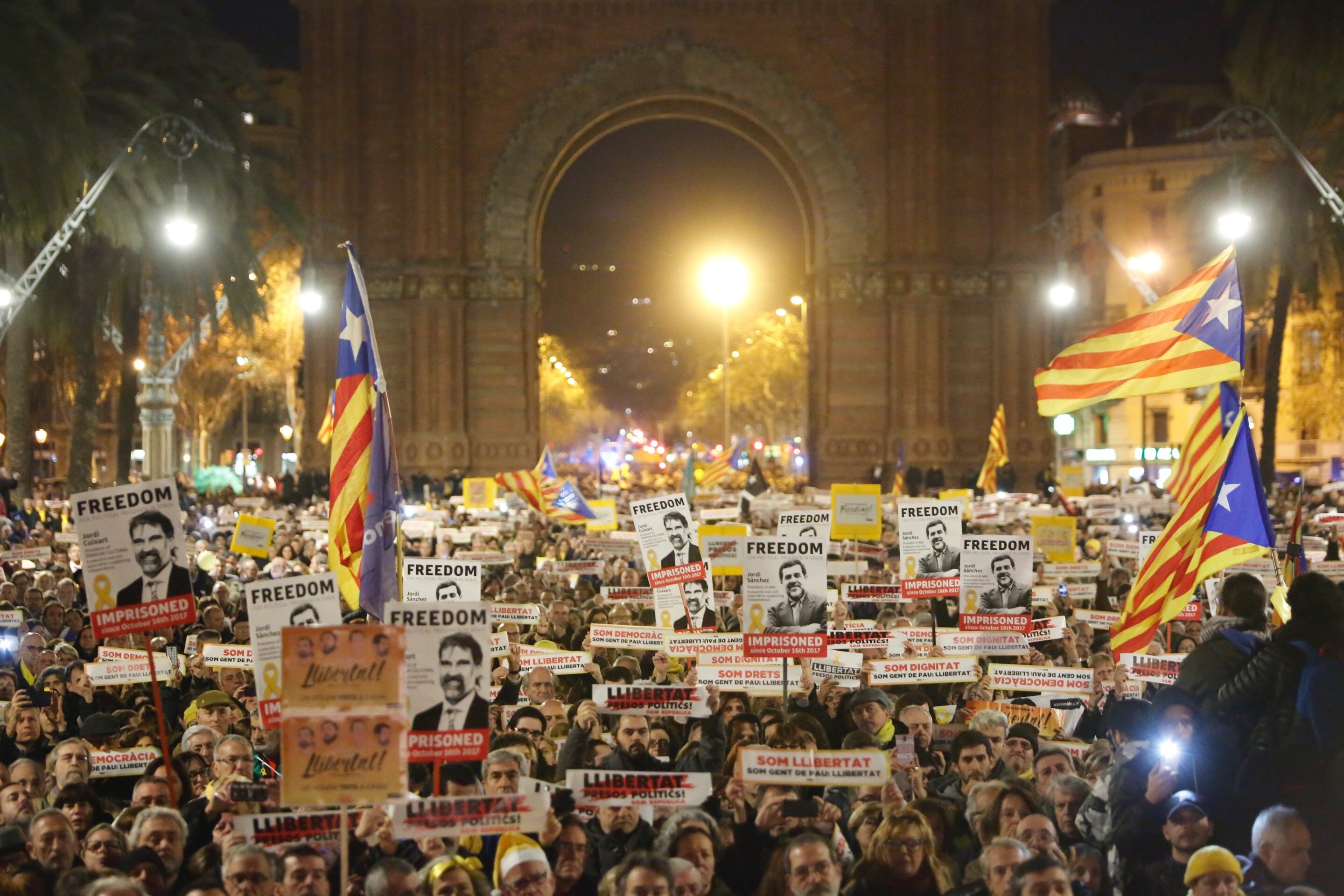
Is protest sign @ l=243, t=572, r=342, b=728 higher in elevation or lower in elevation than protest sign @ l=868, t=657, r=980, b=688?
higher

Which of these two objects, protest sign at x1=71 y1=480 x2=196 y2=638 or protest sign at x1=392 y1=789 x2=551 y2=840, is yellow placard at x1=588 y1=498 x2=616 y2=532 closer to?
protest sign at x1=71 y1=480 x2=196 y2=638

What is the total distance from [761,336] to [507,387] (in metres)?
43.1

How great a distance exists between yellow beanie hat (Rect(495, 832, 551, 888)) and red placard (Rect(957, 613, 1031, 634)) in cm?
624

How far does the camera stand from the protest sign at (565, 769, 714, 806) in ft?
25.6

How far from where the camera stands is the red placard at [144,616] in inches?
393

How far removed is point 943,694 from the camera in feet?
41.8

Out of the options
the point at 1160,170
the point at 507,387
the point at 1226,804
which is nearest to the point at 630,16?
the point at 507,387

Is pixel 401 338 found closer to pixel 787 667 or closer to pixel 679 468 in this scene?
pixel 787 667

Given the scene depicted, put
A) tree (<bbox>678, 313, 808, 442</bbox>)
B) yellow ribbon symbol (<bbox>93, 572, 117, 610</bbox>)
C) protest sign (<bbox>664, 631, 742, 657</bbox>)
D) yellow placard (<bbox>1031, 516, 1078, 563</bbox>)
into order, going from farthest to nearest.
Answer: tree (<bbox>678, 313, 808, 442</bbox>)
yellow placard (<bbox>1031, 516, 1078, 563</bbox>)
protest sign (<bbox>664, 631, 742, 657</bbox>)
yellow ribbon symbol (<bbox>93, 572, 117, 610</bbox>)

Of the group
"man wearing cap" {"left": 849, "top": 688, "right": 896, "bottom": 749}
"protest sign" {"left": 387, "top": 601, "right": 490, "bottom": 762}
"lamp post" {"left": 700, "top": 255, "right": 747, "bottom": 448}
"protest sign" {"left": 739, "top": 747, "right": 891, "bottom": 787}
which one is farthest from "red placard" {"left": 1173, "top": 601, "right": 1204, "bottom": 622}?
"lamp post" {"left": 700, "top": 255, "right": 747, "bottom": 448}

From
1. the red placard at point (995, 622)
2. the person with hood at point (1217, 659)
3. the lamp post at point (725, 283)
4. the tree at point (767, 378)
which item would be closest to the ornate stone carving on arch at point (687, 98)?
the lamp post at point (725, 283)

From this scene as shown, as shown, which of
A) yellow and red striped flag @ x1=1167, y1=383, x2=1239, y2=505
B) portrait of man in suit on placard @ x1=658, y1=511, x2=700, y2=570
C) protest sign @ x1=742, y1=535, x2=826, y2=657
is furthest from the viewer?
portrait of man in suit on placard @ x1=658, y1=511, x2=700, y2=570

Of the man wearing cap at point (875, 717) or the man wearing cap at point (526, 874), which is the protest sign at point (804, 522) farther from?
the man wearing cap at point (526, 874)

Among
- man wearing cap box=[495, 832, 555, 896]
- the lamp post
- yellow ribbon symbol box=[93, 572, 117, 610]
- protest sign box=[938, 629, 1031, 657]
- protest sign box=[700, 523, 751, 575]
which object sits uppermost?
the lamp post
